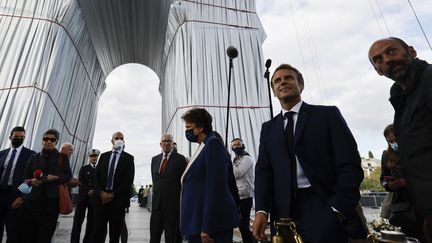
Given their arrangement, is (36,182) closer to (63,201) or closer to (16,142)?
(63,201)

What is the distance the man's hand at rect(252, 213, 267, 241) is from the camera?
1432mm

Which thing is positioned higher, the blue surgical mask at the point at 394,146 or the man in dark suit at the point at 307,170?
the blue surgical mask at the point at 394,146

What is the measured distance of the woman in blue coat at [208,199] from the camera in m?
1.92

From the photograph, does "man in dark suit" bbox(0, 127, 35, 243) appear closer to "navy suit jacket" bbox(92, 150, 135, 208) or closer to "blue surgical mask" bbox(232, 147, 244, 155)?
"navy suit jacket" bbox(92, 150, 135, 208)

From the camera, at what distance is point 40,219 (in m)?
2.93

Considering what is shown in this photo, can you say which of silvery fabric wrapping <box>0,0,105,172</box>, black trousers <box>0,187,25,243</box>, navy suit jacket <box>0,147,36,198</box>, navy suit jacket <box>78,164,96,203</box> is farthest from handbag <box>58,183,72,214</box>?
silvery fabric wrapping <box>0,0,105,172</box>

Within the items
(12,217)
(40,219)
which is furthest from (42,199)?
(12,217)

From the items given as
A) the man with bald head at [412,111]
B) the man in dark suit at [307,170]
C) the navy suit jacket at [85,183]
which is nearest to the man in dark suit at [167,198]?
the navy suit jacket at [85,183]

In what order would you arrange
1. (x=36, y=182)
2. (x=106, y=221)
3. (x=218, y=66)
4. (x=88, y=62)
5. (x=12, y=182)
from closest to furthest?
1. (x=36, y=182)
2. (x=106, y=221)
3. (x=12, y=182)
4. (x=218, y=66)
5. (x=88, y=62)

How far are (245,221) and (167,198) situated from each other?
112cm

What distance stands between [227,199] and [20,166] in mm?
2851

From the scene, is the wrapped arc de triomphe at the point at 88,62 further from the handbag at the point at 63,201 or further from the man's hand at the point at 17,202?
Result: the handbag at the point at 63,201

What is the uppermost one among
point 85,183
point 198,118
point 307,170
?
point 198,118

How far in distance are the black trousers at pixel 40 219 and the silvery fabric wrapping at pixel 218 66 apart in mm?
5673
